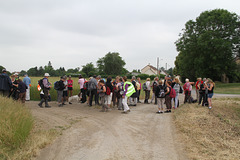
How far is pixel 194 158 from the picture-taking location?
16.0ft

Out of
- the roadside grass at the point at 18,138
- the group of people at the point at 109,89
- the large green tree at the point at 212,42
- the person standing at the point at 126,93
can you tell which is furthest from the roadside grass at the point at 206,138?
the large green tree at the point at 212,42

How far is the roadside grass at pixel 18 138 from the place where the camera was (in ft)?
16.0

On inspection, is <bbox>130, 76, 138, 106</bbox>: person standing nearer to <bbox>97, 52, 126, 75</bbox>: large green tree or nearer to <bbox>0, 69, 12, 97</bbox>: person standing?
<bbox>0, 69, 12, 97</bbox>: person standing

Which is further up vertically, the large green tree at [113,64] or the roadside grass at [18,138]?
the large green tree at [113,64]

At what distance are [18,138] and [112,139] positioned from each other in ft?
8.14

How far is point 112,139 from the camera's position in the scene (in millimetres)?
6254

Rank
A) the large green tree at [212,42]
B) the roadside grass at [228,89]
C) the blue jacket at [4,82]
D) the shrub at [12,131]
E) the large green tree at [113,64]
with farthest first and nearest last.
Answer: the large green tree at [113,64]
the large green tree at [212,42]
the roadside grass at [228,89]
the blue jacket at [4,82]
the shrub at [12,131]

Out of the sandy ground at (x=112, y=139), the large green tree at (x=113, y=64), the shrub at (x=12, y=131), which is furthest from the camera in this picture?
the large green tree at (x=113, y=64)

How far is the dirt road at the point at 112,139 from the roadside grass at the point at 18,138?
0.26 m

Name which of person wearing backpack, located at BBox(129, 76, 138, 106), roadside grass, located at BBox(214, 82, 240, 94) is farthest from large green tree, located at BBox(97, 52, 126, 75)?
person wearing backpack, located at BBox(129, 76, 138, 106)

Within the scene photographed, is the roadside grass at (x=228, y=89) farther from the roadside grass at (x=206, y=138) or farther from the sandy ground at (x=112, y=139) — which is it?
the sandy ground at (x=112, y=139)

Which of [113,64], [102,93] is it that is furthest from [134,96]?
[113,64]

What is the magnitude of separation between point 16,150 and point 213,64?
39.4m

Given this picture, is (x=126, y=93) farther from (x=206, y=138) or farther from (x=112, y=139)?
(x=206, y=138)
